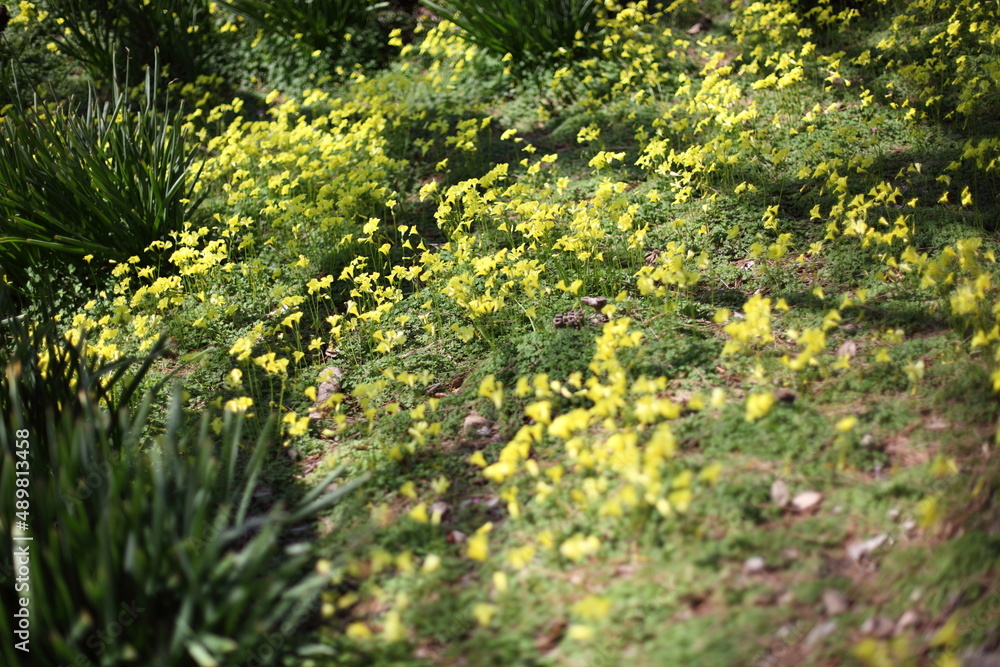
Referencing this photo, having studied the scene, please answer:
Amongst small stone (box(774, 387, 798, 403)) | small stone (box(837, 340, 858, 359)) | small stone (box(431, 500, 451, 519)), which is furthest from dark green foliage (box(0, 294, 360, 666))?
small stone (box(837, 340, 858, 359))

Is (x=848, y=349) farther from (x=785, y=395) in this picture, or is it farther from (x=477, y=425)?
(x=477, y=425)

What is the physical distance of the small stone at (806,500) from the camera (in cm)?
232

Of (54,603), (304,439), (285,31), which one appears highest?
(285,31)

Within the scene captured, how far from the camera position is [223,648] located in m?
1.92

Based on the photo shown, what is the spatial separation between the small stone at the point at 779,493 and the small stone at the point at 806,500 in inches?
1.0

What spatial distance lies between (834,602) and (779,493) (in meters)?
0.41

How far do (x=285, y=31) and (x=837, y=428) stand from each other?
611cm

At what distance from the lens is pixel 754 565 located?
7.09 feet

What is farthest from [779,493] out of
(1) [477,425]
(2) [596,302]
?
(2) [596,302]

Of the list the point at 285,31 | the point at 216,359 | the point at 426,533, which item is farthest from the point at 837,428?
the point at 285,31

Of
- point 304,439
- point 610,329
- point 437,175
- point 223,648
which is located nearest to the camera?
point 223,648

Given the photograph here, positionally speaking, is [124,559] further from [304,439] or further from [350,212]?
[350,212]

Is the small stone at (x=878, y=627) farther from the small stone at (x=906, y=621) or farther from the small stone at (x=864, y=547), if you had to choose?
the small stone at (x=864, y=547)

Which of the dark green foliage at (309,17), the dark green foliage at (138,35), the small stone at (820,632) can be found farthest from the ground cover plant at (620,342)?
the dark green foliage at (138,35)
